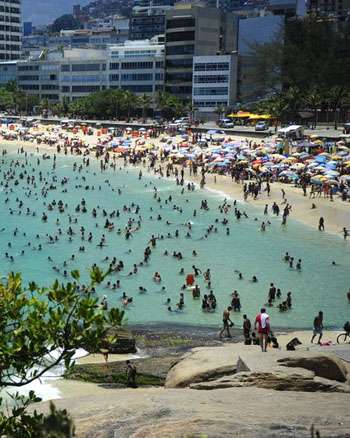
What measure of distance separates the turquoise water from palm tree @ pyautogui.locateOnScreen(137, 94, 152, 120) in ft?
191

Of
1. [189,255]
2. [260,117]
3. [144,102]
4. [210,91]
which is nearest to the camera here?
[189,255]

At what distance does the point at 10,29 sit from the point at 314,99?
106m

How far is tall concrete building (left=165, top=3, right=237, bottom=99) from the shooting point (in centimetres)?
11806

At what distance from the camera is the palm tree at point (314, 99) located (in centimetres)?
9150

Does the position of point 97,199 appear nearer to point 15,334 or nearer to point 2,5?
point 15,334

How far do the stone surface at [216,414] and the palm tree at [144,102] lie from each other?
104155mm

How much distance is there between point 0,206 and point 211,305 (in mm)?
30561

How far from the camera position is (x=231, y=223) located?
4781 centimetres

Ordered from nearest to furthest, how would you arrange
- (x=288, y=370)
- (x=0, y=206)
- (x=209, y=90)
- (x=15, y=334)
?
1. (x=15, y=334)
2. (x=288, y=370)
3. (x=0, y=206)
4. (x=209, y=90)

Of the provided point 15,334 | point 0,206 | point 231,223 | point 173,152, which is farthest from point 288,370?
point 173,152

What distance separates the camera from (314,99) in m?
91.5

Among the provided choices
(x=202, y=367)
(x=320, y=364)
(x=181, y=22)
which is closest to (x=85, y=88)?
(x=181, y=22)

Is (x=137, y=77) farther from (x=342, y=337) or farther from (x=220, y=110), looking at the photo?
(x=342, y=337)

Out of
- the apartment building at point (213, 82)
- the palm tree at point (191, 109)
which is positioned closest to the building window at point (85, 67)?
the apartment building at point (213, 82)
